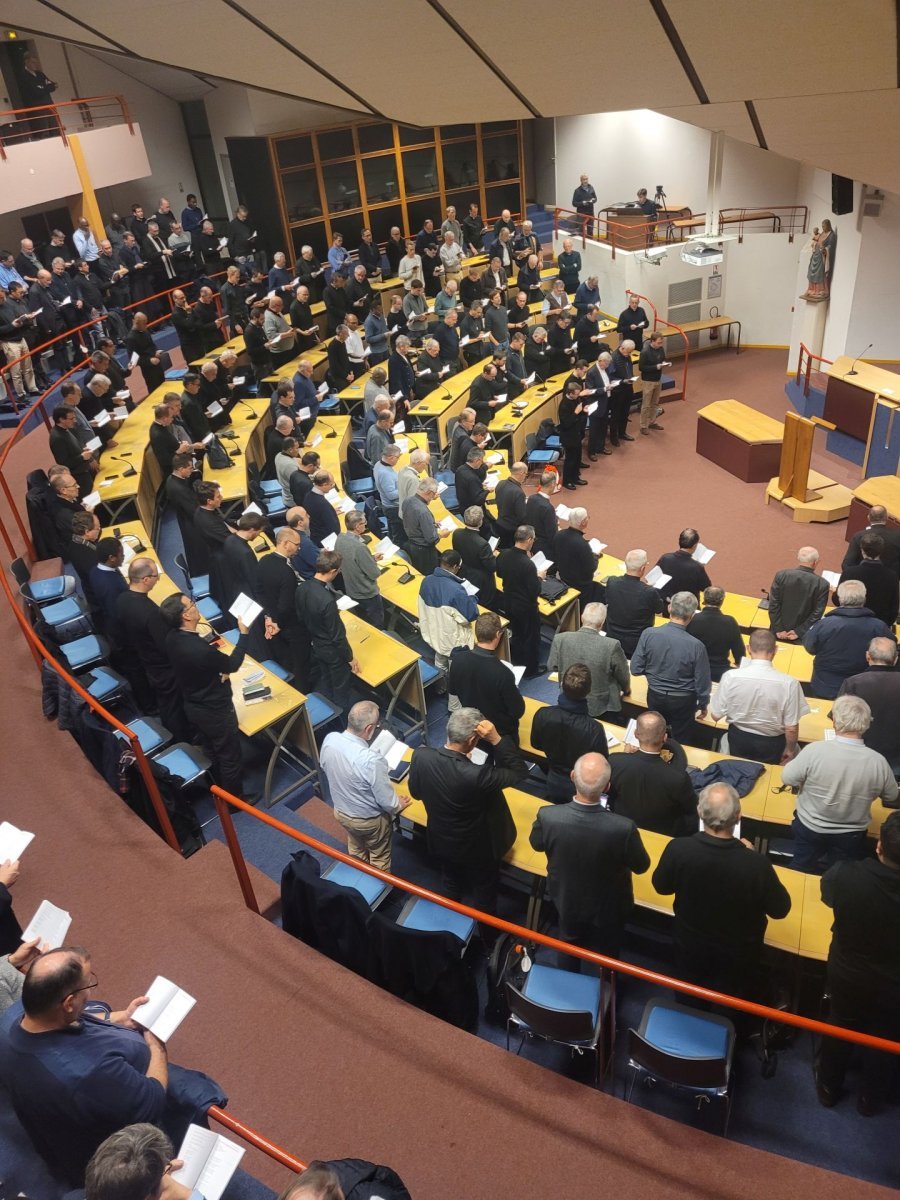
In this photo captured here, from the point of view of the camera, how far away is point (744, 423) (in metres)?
11.9

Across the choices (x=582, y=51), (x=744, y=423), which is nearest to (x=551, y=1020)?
(x=582, y=51)

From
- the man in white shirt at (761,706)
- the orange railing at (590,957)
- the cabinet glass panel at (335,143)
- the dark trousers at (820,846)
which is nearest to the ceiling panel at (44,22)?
the orange railing at (590,957)

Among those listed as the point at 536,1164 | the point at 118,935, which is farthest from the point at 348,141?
the point at 536,1164

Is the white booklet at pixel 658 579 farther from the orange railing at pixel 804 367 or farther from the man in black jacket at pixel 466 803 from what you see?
the orange railing at pixel 804 367

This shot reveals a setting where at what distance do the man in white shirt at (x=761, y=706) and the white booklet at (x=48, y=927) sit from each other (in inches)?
155

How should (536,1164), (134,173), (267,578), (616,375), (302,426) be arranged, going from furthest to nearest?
(134,173)
(616,375)
(302,426)
(267,578)
(536,1164)

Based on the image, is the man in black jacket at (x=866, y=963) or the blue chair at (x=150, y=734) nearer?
the man in black jacket at (x=866, y=963)

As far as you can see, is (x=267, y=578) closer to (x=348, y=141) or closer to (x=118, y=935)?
(x=118, y=935)

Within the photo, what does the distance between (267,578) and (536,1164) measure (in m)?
4.46

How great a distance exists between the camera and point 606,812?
4.11 m

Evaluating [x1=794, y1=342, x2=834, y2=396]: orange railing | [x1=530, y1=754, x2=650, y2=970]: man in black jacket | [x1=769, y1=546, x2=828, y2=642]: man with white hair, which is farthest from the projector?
[x1=530, y1=754, x2=650, y2=970]: man in black jacket

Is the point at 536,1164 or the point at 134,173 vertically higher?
the point at 134,173

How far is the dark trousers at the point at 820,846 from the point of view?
4.72 m

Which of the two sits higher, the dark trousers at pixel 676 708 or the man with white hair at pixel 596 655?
the man with white hair at pixel 596 655
